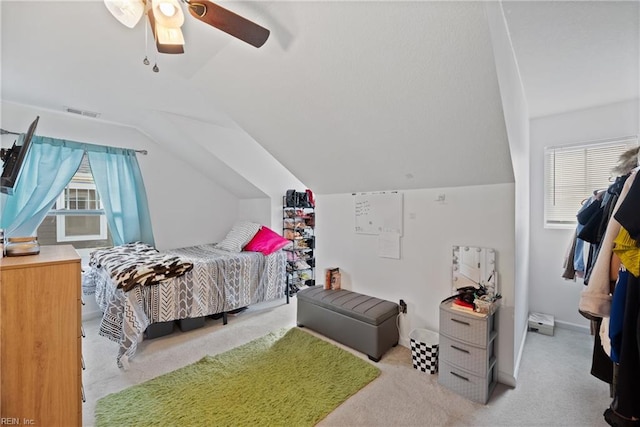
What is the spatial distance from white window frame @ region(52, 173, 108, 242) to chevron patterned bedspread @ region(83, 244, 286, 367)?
502 millimetres

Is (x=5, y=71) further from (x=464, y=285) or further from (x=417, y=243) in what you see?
(x=464, y=285)

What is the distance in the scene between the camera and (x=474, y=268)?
2.12 m

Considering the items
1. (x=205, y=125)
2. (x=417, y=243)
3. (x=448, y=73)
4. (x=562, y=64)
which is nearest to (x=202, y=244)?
(x=205, y=125)

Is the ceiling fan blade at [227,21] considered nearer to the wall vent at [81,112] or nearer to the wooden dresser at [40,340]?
the wooden dresser at [40,340]

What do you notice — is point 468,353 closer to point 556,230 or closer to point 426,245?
point 426,245

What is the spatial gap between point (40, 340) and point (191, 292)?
5.03 ft

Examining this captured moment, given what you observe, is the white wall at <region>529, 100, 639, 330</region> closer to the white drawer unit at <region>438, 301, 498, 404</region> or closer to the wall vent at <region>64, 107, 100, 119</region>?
the white drawer unit at <region>438, 301, 498, 404</region>

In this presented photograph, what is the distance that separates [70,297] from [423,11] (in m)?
2.22

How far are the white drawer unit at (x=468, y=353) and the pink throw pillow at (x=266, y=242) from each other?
2.20m

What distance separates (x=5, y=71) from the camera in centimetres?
214

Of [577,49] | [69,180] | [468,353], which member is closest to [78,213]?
[69,180]

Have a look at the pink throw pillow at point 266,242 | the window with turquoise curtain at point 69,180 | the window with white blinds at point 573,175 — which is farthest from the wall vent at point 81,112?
the window with white blinds at point 573,175

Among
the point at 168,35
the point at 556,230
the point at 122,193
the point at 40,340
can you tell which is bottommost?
the point at 40,340

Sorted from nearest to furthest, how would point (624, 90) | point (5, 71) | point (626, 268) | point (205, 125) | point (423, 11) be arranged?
point (626, 268), point (423, 11), point (5, 71), point (624, 90), point (205, 125)
